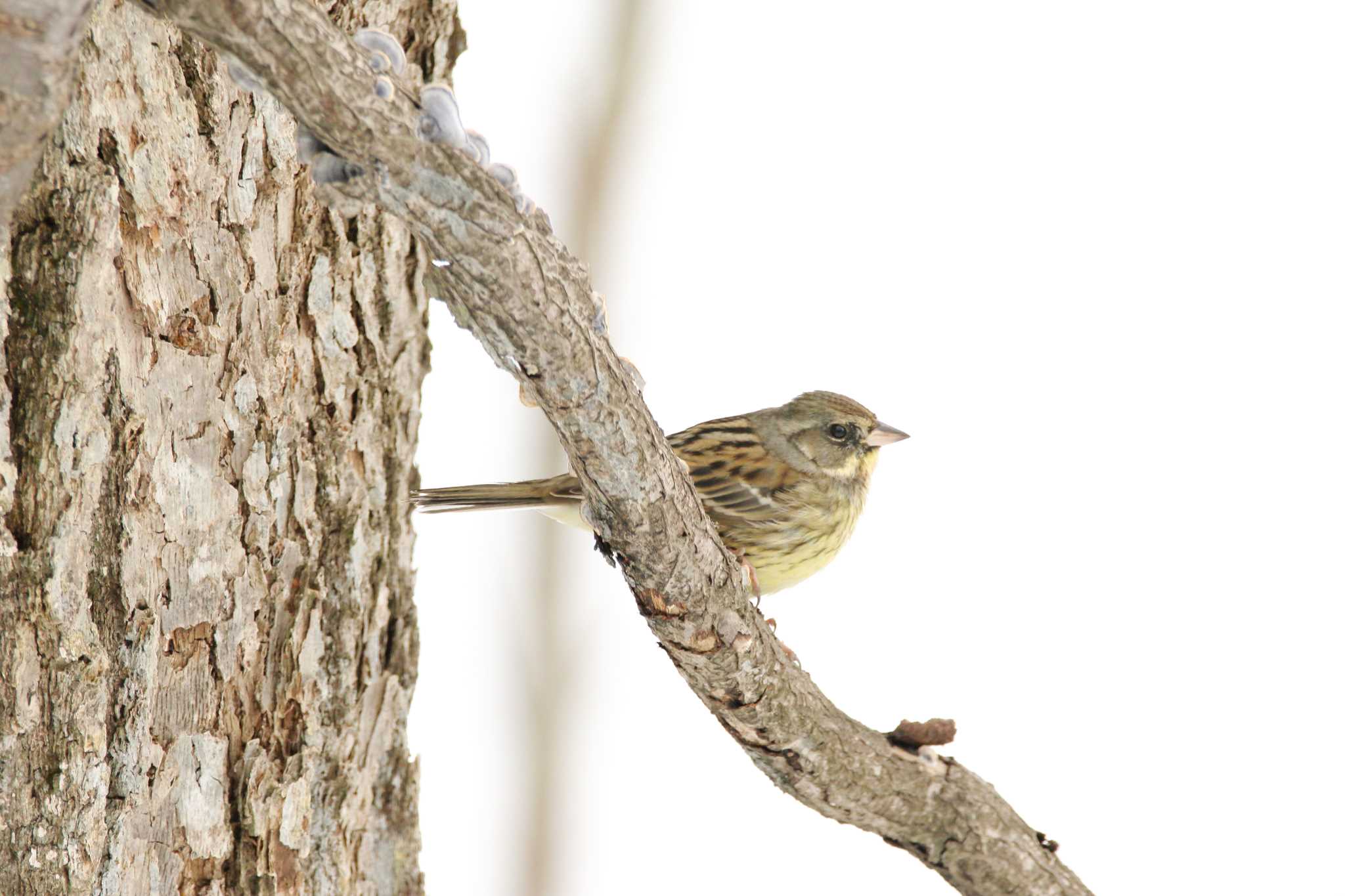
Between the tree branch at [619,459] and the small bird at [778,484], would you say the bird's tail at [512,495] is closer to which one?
the small bird at [778,484]

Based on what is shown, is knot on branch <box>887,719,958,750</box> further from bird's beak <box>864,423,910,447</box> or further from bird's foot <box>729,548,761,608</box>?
bird's beak <box>864,423,910,447</box>

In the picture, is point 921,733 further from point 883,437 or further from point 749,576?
point 883,437

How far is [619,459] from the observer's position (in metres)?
1.80

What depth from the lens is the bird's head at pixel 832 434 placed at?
3855 millimetres

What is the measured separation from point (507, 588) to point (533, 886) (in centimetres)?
145

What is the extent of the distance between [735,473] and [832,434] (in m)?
0.45

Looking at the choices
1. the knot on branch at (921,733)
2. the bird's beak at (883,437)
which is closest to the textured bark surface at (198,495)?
the knot on branch at (921,733)

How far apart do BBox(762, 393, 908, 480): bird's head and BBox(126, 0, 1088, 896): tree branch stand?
1.36 m

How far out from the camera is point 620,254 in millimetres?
5797

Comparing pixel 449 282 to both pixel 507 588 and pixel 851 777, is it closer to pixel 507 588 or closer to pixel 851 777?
pixel 851 777

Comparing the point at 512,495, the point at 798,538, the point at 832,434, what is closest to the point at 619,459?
the point at 512,495

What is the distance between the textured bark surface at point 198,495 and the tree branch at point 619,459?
391 millimetres

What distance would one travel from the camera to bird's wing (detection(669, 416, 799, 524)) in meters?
3.51

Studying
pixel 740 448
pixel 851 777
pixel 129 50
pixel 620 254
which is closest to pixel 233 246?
pixel 129 50
